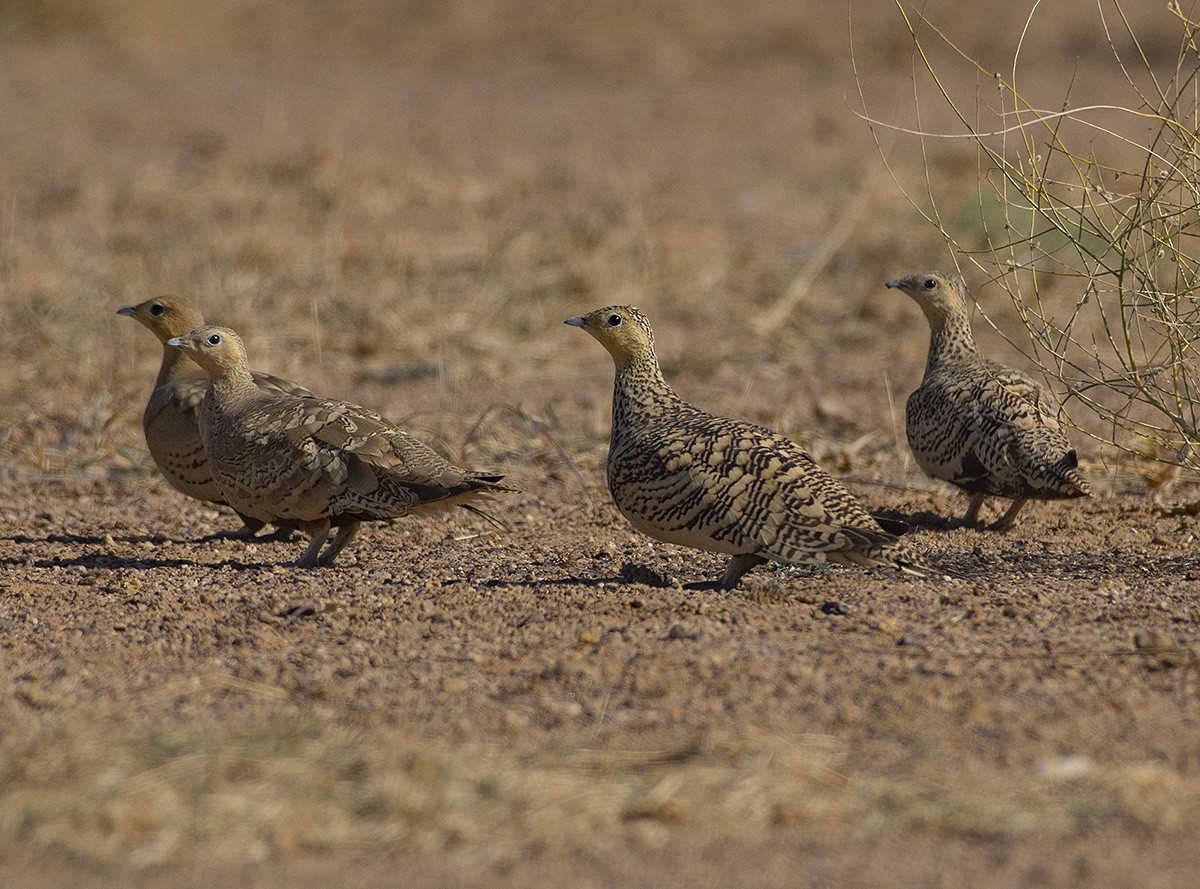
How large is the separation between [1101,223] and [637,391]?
1.84m

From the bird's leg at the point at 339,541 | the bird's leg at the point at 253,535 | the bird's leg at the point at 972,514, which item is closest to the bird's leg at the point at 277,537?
the bird's leg at the point at 253,535

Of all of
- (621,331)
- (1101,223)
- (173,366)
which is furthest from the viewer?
(173,366)

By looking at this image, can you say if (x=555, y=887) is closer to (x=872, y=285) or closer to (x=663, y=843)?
(x=663, y=843)

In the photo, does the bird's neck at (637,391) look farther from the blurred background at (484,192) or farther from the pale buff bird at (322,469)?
the blurred background at (484,192)

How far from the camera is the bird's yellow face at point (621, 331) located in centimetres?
606

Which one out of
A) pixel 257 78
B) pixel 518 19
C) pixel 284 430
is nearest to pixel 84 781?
pixel 284 430

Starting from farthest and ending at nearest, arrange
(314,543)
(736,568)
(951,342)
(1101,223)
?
(951,342) → (314,543) → (736,568) → (1101,223)

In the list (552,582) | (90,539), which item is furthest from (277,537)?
(552,582)

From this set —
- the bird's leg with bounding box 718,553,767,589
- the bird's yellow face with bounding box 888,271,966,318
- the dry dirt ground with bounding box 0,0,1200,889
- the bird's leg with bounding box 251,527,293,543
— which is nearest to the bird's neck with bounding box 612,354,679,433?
the dry dirt ground with bounding box 0,0,1200,889

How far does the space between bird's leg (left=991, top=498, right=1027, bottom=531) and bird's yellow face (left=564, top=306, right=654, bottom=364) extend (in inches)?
65.5

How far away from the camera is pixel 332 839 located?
3342 millimetres

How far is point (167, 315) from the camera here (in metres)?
7.32

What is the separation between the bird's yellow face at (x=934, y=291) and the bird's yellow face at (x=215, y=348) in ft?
9.72

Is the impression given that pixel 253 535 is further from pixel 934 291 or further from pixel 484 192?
pixel 484 192
